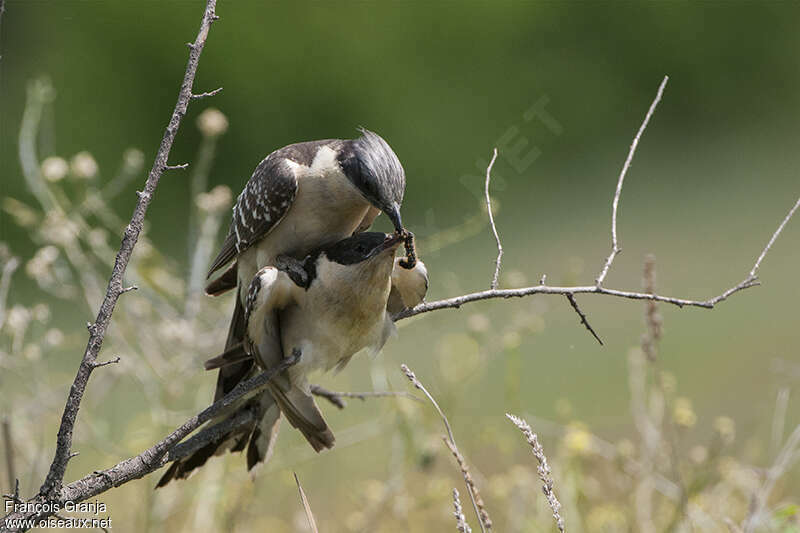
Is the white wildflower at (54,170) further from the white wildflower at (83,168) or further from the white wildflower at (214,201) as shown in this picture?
the white wildflower at (214,201)

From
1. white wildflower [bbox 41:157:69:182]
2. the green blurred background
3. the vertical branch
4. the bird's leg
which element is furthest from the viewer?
the green blurred background

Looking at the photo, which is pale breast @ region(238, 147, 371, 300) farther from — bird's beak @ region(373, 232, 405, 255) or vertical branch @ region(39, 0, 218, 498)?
vertical branch @ region(39, 0, 218, 498)

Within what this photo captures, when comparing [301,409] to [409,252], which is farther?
[301,409]

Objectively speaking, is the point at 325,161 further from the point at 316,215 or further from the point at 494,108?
the point at 494,108

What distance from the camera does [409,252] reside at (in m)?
2.04

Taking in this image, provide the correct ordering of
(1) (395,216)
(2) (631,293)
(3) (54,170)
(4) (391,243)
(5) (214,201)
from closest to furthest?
1. (2) (631,293)
2. (4) (391,243)
3. (1) (395,216)
4. (3) (54,170)
5. (5) (214,201)

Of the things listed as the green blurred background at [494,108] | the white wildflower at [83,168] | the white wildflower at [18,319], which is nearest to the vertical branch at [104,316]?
the white wildflower at [18,319]

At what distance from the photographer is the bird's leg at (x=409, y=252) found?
194 cm

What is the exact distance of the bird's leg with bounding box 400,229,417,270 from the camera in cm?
194

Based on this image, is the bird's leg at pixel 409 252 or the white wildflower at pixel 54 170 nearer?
the bird's leg at pixel 409 252

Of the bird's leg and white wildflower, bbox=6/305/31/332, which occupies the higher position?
the bird's leg

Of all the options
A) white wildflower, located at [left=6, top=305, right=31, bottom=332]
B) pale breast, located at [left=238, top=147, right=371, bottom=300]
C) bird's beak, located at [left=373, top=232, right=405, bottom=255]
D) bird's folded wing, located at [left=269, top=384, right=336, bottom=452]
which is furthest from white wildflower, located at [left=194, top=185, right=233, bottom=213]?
bird's beak, located at [left=373, top=232, right=405, bottom=255]

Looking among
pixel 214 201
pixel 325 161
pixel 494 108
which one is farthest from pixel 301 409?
pixel 494 108

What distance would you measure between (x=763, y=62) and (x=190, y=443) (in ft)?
21.4
